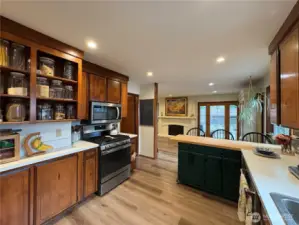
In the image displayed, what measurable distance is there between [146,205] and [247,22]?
2695 mm

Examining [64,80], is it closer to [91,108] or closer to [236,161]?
[91,108]

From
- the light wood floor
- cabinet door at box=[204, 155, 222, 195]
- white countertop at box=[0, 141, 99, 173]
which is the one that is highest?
white countertop at box=[0, 141, 99, 173]

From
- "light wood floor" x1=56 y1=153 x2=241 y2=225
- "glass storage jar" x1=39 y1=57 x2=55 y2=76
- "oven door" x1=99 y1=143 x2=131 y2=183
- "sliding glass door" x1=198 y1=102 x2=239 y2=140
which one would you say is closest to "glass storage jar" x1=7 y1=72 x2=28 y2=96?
"glass storage jar" x1=39 y1=57 x2=55 y2=76

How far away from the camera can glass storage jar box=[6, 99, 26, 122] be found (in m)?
1.58

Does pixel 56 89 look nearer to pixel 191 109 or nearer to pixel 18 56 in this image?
pixel 18 56

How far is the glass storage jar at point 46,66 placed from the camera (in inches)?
73.9

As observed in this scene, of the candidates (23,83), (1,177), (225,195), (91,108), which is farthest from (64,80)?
(225,195)

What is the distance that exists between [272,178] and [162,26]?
5.91 ft

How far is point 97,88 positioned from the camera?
9.19 ft

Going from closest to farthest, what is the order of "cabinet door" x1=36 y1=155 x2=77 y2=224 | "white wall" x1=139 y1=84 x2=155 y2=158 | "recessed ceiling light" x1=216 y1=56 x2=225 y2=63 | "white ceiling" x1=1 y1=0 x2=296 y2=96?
"white ceiling" x1=1 y1=0 x2=296 y2=96 < "cabinet door" x1=36 y1=155 x2=77 y2=224 < "recessed ceiling light" x1=216 y1=56 x2=225 y2=63 < "white wall" x1=139 y1=84 x2=155 y2=158

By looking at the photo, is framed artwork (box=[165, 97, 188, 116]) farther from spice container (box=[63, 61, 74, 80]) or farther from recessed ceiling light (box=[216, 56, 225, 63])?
spice container (box=[63, 61, 74, 80])

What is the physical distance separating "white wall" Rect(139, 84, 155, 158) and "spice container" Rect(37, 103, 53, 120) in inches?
113

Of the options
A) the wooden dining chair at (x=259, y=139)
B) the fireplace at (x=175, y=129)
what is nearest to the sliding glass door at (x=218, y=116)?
the fireplace at (x=175, y=129)

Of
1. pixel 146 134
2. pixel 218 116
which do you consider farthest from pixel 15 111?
A: pixel 218 116
